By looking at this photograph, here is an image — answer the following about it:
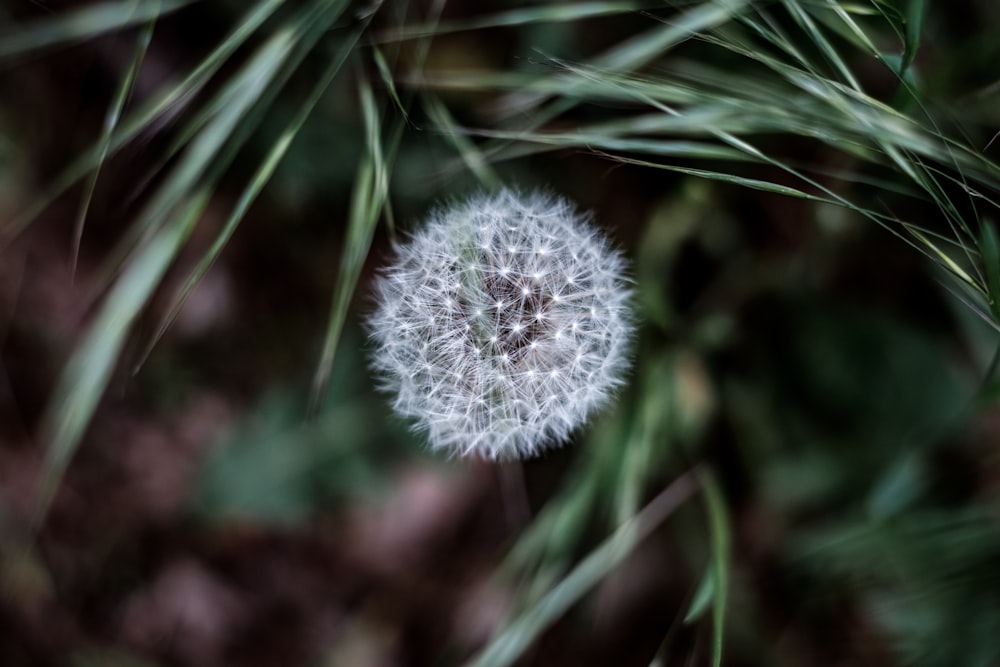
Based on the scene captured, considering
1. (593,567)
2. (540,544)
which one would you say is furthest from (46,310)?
(593,567)

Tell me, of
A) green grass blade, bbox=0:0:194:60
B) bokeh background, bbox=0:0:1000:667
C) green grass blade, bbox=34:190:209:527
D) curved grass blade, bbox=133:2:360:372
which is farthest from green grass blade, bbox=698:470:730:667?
green grass blade, bbox=0:0:194:60

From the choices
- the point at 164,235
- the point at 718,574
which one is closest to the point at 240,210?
the point at 164,235

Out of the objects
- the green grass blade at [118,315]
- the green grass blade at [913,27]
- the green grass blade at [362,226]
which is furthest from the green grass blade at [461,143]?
the green grass blade at [913,27]

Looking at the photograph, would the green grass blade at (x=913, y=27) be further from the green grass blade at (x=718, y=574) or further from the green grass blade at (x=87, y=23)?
the green grass blade at (x=87, y=23)

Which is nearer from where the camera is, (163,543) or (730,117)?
(730,117)

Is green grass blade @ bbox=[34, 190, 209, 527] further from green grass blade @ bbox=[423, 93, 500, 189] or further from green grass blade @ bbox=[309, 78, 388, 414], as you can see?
green grass blade @ bbox=[423, 93, 500, 189]

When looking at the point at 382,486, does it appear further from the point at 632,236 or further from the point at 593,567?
the point at 632,236
